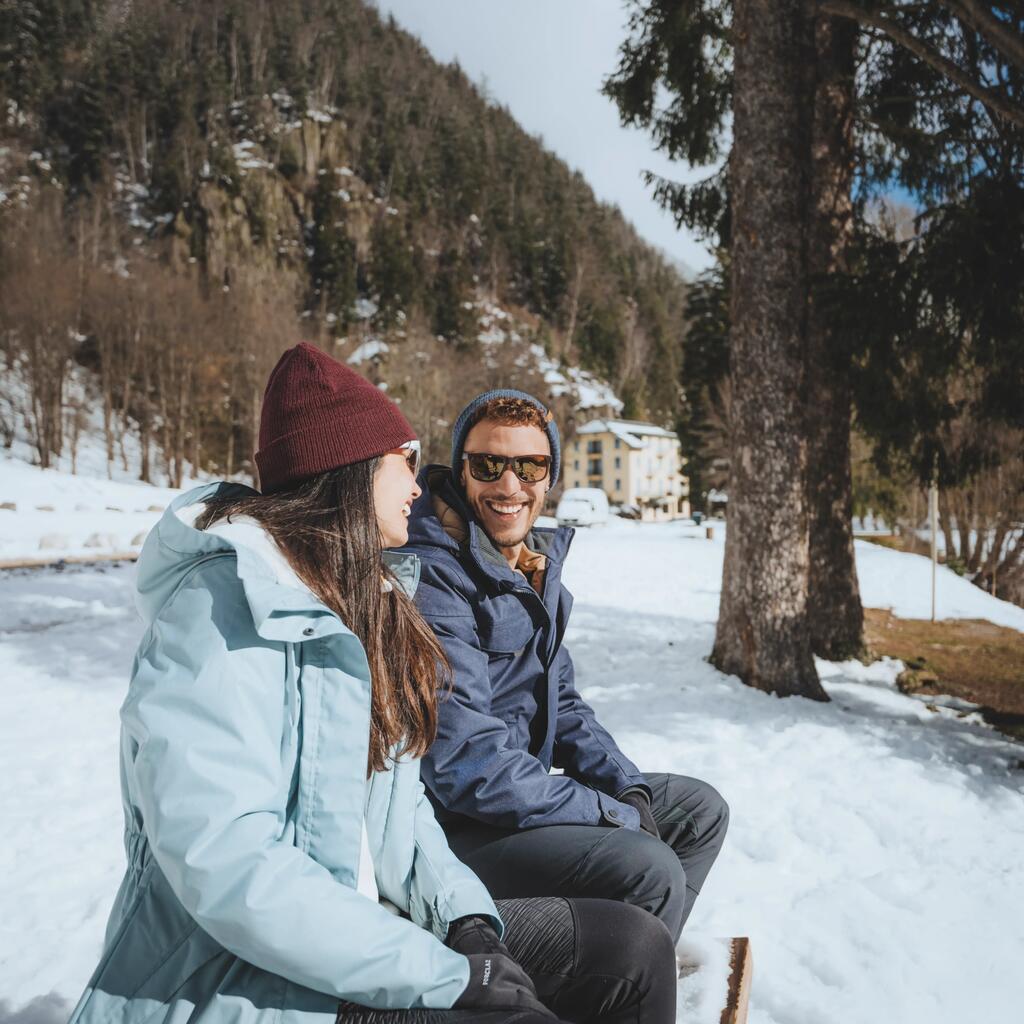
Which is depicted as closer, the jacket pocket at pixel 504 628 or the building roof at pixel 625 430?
the jacket pocket at pixel 504 628

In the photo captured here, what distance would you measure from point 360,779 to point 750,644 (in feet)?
16.1

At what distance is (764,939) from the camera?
258cm

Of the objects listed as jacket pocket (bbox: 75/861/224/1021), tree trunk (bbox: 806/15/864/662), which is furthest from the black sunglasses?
tree trunk (bbox: 806/15/864/662)

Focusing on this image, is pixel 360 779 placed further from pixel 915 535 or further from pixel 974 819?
pixel 915 535

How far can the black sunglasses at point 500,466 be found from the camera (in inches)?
86.6

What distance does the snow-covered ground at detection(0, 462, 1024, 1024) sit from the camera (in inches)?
92.2

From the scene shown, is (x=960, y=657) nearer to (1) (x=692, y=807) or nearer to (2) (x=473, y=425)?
(1) (x=692, y=807)

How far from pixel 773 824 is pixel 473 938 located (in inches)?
104

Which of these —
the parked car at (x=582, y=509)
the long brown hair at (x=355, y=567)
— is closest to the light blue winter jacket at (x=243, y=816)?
the long brown hair at (x=355, y=567)

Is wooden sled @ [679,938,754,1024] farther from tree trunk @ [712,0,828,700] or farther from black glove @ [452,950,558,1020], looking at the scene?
tree trunk @ [712,0,828,700]

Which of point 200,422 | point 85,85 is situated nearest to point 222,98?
point 85,85

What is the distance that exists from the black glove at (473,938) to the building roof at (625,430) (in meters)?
58.2

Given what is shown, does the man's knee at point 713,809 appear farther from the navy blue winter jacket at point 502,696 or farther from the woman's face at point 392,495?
the woman's face at point 392,495

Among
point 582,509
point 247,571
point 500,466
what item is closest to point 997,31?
point 500,466
